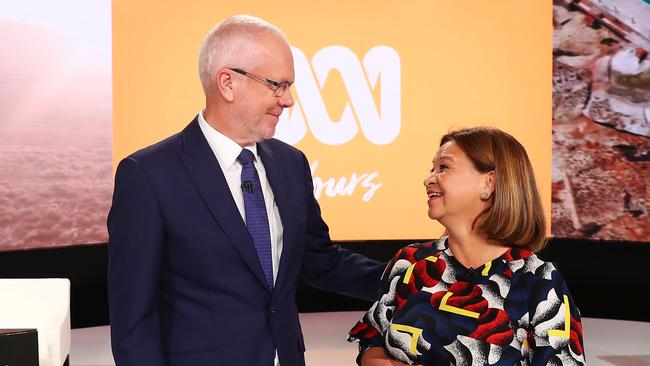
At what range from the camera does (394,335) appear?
200 cm

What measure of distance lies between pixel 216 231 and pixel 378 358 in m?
0.54

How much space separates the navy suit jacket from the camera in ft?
6.11

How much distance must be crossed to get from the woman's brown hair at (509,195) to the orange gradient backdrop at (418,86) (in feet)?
13.0

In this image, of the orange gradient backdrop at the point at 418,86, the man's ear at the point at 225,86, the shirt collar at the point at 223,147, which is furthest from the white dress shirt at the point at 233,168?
the orange gradient backdrop at the point at 418,86

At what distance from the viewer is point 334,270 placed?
246 cm

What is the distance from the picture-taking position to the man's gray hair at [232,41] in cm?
199

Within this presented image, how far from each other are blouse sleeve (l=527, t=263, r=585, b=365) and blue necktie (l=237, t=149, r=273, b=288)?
0.67m

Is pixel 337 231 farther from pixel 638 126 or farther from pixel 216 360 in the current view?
pixel 216 360

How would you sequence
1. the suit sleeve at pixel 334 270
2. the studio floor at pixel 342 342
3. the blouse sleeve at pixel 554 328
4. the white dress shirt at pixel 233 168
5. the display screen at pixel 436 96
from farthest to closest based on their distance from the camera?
the display screen at pixel 436 96 < the studio floor at pixel 342 342 < the suit sleeve at pixel 334 270 < the white dress shirt at pixel 233 168 < the blouse sleeve at pixel 554 328

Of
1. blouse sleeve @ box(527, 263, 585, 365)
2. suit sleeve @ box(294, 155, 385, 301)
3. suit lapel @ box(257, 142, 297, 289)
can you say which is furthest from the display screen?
blouse sleeve @ box(527, 263, 585, 365)

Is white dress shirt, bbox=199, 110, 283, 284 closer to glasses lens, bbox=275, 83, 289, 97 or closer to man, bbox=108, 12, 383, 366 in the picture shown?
man, bbox=108, 12, 383, 366

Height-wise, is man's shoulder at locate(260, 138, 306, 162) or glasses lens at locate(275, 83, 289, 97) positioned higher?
glasses lens at locate(275, 83, 289, 97)

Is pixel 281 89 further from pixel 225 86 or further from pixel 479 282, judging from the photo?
pixel 479 282

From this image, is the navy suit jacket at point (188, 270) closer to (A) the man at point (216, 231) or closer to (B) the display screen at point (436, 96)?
(A) the man at point (216, 231)
